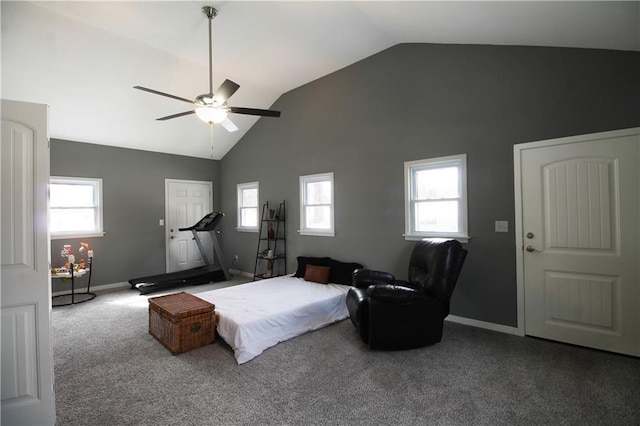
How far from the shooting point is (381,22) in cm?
354

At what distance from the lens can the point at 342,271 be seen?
4578 millimetres

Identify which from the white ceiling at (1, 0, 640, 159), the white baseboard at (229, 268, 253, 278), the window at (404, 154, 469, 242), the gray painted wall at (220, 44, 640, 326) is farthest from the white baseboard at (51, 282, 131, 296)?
the window at (404, 154, 469, 242)

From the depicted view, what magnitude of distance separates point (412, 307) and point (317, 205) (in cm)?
271

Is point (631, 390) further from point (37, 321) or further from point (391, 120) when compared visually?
point (37, 321)

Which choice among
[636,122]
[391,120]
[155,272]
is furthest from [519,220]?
[155,272]

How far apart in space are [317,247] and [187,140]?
11.5 ft

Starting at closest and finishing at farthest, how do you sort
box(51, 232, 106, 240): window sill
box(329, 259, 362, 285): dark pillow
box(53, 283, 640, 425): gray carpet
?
box(53, 283, 640, 425): gray carpet < box(329, 259, 362, 285): dark pillow < box(51, 232, 106, 240): window sill

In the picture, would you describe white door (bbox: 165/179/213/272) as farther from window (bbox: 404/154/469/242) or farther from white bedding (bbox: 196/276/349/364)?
window (bbox: 404/154/469/242)

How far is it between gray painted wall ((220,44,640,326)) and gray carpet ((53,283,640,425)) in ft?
2.67

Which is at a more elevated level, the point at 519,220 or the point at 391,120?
the point at 391,120

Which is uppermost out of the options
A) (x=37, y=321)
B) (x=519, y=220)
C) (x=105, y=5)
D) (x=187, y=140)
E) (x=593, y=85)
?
(x=105, y=5)

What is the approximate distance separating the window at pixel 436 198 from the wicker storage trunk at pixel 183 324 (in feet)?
8.46

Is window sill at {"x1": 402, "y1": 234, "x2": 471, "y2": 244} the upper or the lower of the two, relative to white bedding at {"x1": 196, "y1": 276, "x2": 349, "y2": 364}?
upper

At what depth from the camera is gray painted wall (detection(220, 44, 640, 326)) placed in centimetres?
296
